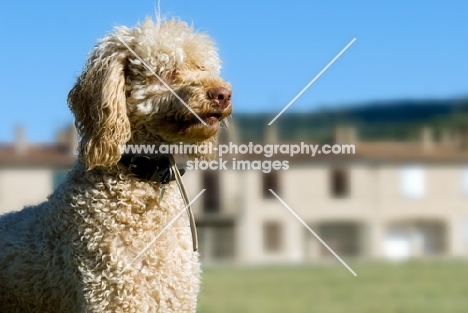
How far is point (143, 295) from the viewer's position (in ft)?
15.4

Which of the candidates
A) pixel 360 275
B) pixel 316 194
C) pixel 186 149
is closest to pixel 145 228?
pixel 186 149

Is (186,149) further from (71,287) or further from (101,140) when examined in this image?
(71,287)

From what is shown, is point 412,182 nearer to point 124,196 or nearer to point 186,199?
point 186,199

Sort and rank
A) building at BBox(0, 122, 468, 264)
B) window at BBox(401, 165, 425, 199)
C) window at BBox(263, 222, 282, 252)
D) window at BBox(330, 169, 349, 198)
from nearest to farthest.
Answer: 1. building at BBox(0, 122, 468, 264)
2. window at BBox(263, 222, 282, 252)
3. window at BBox(330, 169, 349, 198)
4. window at BBox(401, 165, 425, 199)

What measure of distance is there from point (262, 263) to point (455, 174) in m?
11.2

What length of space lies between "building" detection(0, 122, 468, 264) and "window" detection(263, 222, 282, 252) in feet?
0.12

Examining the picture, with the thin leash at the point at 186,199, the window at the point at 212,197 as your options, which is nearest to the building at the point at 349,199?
the window at the point at 212,197

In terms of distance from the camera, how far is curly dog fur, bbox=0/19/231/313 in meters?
4.66

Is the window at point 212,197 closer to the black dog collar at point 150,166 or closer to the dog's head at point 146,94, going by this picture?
the dog's head at point 146,94

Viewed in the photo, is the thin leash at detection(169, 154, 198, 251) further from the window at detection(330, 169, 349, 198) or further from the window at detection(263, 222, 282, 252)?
the window at detection(330, 169, 349, 198)

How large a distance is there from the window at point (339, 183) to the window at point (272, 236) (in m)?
2.40

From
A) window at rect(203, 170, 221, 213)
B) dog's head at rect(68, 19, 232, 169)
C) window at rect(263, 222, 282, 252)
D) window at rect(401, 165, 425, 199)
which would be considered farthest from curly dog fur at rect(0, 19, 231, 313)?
window at rect(203, 170, 221, 213)

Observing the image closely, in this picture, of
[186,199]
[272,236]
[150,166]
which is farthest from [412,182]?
[150,166]

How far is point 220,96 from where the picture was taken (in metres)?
4.63
